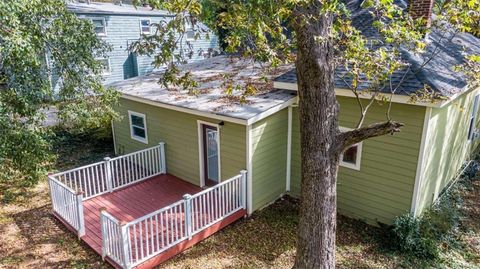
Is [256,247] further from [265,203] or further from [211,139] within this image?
[211,139]

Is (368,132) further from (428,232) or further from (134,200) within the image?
(134,200)

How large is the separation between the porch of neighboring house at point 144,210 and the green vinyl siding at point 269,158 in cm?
48

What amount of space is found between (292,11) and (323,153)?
6.92 ft

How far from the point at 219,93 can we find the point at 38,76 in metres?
4.44

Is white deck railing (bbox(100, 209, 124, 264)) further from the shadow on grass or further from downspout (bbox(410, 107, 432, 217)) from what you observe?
downspout (bbox(410, 107, 432, 217))

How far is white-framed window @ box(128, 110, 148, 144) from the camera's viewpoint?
36.1 ft

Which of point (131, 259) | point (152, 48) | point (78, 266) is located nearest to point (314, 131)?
point (152, 48)

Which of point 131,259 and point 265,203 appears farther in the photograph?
point 265,203

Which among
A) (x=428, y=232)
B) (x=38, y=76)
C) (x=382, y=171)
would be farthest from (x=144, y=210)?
(x=428, y=232)

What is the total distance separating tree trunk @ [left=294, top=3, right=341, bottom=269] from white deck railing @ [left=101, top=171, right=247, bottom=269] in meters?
2.46

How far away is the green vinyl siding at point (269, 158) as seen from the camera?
8422mm

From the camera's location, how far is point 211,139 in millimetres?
9312

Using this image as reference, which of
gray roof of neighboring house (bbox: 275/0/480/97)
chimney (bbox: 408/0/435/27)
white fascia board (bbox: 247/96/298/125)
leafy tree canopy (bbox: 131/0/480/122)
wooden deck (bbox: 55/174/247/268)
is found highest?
chimney (bbox: 408/0/435/27)

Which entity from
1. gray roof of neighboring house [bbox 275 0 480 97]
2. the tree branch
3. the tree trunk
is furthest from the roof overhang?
the tree branch
